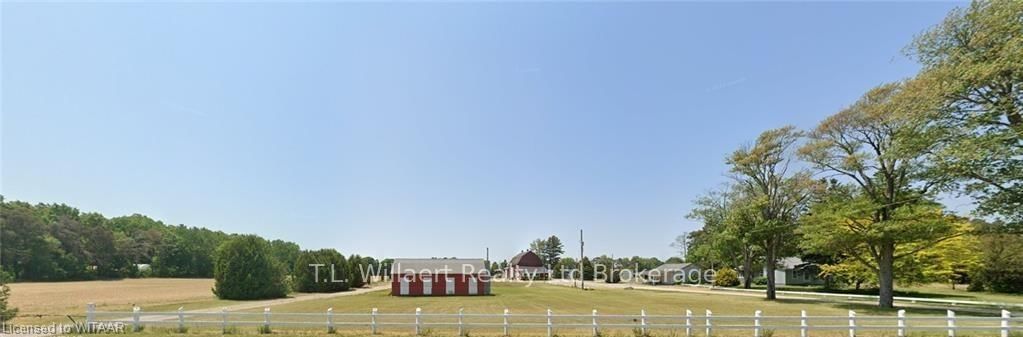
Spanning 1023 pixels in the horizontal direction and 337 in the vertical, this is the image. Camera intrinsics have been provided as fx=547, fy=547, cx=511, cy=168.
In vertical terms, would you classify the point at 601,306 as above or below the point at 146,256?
above

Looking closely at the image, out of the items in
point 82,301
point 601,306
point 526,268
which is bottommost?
point 526,268

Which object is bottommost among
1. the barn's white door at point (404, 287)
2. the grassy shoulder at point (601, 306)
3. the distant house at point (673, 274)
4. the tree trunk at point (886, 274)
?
the distant house at point (673, 274)

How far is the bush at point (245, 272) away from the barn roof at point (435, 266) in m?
9.79

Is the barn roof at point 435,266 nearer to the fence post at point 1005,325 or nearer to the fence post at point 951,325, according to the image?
the fence post at point 951,325

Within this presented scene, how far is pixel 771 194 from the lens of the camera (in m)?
40.8

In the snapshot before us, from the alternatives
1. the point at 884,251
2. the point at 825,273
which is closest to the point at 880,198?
the point at 884,251

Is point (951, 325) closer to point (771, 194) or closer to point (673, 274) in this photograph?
point (771, 194)

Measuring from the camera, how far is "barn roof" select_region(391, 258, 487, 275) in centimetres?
4638

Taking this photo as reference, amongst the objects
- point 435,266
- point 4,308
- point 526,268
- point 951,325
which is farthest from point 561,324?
point 526,268

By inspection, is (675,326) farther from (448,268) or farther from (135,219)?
(135,219)

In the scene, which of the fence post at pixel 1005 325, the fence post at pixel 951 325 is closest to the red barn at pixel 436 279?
the fence post at pixel 951 325

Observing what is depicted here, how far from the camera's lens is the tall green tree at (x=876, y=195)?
28281 mm

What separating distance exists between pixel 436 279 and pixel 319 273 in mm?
15907

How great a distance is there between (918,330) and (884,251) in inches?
572
